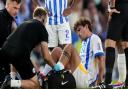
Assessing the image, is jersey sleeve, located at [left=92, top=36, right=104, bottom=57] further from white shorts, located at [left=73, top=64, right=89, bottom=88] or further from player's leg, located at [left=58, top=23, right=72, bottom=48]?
player's leg, located at [left=58, top=23, right=72, bottom=48]

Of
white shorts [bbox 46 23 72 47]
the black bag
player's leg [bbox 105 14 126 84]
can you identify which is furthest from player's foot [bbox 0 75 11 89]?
white shorts [bbox 46 23 72 47]

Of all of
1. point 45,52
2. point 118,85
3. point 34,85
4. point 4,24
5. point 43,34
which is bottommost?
point 118,85

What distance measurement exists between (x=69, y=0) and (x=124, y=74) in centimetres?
198

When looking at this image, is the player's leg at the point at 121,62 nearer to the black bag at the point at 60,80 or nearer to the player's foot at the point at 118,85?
the player's foot at the point at 118,85

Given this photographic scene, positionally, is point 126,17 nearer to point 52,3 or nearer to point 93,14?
point 52,3

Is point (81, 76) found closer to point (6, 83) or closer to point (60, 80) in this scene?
point (60, 80)

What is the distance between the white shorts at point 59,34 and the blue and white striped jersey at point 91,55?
0.45 meters

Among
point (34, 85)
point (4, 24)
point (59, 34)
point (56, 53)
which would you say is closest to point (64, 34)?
point (59, 34)

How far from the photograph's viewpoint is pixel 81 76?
10570 millimetres

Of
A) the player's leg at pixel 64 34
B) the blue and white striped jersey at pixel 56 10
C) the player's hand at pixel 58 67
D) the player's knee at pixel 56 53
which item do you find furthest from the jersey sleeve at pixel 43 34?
the blue and white striped jersey at pixel 56 10

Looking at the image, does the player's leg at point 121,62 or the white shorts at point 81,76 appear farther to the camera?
the player's leg at point 121,62

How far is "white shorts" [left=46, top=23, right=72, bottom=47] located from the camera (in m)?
11.5

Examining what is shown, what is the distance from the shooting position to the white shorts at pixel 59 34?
11.5 meters

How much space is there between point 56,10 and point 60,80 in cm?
199
